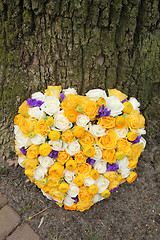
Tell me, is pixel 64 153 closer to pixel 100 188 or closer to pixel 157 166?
pixel 100 188

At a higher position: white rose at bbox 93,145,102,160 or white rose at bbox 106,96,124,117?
white rose at bbox 106,96,124,117

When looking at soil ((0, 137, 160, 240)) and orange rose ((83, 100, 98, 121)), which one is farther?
soil ((0, 137, 160, 240))

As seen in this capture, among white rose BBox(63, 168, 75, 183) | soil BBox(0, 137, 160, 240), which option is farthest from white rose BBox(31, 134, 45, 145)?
soil BBox(0, 137, 160, 240)

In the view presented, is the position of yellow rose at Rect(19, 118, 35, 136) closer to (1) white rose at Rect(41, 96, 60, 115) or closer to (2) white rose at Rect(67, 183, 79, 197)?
(1) white rose at Rect(41, 96, 60, 115)

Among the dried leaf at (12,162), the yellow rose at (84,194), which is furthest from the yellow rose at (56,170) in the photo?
the dried leaf at (12,162)

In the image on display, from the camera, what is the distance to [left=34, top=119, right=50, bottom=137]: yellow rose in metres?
1.54

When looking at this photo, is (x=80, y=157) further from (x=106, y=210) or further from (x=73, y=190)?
(x=106, y=210)

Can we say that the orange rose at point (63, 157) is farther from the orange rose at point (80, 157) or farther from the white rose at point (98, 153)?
the white rose at point (98, 153)

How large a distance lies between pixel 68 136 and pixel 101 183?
538 mm

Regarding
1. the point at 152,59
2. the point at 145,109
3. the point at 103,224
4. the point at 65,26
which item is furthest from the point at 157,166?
the point at 65,26

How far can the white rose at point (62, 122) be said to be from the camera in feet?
4.97

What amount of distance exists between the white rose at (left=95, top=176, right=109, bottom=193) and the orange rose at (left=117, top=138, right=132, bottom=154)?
1.04 ft

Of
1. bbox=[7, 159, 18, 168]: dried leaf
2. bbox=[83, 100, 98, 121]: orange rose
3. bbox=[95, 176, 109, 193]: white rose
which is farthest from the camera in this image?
bbox=[7, 159, 18, 168]: dried leaf

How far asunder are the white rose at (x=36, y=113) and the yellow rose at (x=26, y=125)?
0.18ft
